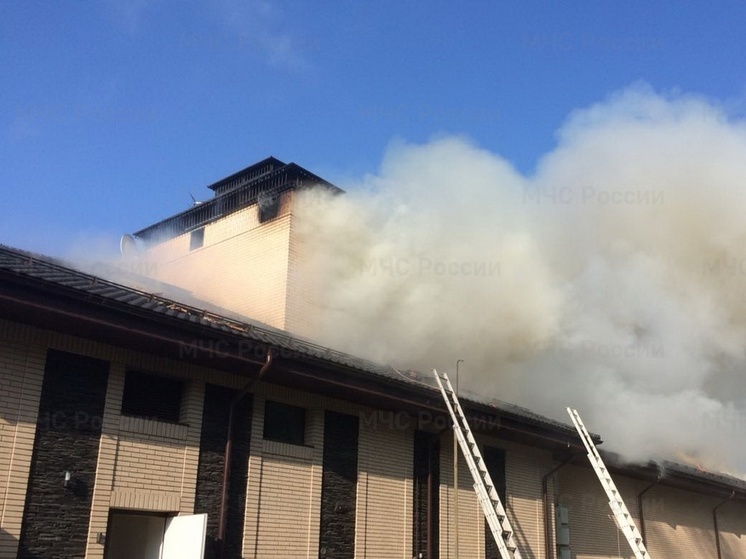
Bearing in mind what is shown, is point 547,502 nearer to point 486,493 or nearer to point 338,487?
point 486,493

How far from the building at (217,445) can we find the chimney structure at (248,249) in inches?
89.2

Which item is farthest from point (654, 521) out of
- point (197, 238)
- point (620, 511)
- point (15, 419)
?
point (15, 419)

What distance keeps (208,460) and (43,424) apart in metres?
2.25

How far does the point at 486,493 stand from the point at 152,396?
5.07 meters

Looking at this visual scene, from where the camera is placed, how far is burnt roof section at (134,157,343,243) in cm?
1986

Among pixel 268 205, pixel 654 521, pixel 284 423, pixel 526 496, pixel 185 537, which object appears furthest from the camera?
pixel 268 205

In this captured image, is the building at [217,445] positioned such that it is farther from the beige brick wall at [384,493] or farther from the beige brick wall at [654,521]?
the beige brick wall at [654,521]

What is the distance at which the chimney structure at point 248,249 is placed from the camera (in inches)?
725

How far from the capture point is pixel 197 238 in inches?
865

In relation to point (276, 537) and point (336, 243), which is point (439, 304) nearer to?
point (336, 243)

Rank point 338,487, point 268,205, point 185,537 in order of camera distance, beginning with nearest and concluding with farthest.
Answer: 1. point 185,537
2. point 338,487
3. point 268,205

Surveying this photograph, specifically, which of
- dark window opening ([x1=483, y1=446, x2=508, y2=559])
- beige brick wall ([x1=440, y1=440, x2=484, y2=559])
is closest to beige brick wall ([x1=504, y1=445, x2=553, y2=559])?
dark window opening ([x1=483, y1=446, x2=508, y2=559])

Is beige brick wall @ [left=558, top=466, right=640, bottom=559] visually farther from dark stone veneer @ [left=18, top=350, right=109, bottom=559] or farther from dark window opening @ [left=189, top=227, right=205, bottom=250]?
dark window opening @ [left=189, top=227, right=205, bottom=250]

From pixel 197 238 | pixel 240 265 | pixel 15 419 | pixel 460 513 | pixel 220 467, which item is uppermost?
pixel 197 238
